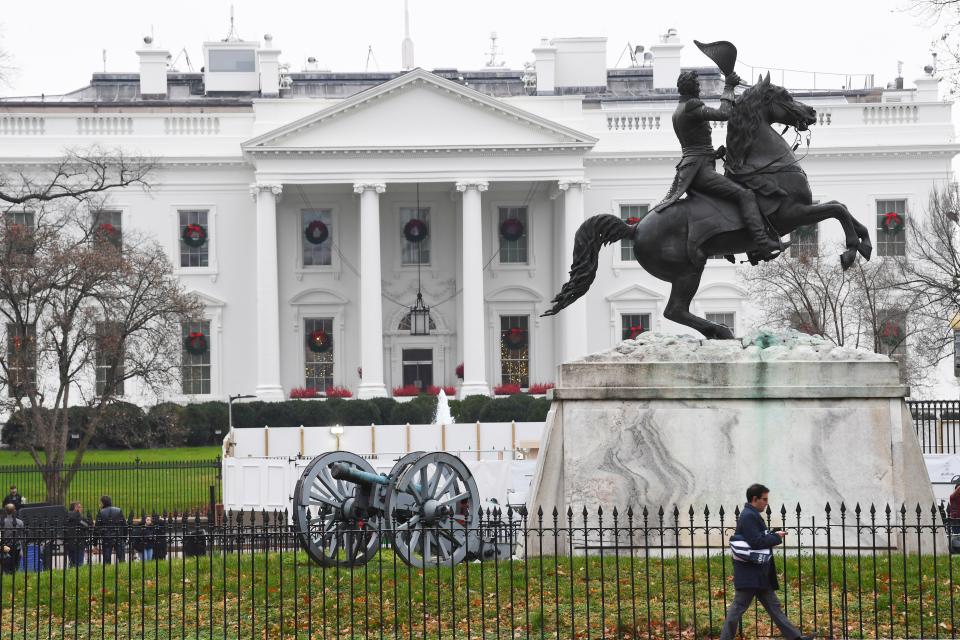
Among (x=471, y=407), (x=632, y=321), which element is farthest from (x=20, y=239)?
(x=632, y=321)

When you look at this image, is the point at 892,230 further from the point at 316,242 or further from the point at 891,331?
the point at 316,242

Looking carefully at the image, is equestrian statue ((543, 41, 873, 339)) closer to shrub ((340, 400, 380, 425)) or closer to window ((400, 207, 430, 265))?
shrub ((340, 400, 380, 425))

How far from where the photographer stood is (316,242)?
56.5 metres

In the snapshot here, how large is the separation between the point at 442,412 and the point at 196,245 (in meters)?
13.3

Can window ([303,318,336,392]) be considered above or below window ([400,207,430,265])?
below

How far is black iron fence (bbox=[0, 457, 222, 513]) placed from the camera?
31.7 meters

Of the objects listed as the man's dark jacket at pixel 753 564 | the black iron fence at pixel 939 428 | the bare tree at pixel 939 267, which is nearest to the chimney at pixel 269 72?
the bare tree at pixel 939 267

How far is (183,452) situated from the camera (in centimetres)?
4528

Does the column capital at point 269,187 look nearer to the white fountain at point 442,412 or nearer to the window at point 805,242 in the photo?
the white fountain at point 442,412

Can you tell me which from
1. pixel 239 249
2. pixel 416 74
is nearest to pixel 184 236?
pixel 239 249

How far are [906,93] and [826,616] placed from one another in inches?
2162

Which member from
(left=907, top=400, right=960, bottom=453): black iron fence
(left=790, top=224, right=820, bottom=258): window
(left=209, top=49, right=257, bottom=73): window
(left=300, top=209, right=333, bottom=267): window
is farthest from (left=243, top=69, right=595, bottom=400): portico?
(left=907, top=400, right=960, bottom=453): black iron fence

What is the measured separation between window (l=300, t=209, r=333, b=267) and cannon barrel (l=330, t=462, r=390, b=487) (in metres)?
42.1

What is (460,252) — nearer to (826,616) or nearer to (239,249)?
(239,249)
